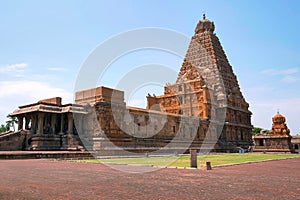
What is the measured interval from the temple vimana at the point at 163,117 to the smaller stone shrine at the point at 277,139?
18.2 feet

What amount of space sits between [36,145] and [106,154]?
25.6ft

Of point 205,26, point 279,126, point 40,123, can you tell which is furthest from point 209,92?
point 40,123

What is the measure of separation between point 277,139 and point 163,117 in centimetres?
2385

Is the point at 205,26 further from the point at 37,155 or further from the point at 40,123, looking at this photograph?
the point at 37,155

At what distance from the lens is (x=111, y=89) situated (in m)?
36.3

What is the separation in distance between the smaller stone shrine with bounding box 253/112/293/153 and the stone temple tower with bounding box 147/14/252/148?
5.71 m

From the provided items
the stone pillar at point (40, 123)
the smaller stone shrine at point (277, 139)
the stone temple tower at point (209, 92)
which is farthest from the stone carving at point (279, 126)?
the stone pillar at point (40, 123)

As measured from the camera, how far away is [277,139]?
52438 mm

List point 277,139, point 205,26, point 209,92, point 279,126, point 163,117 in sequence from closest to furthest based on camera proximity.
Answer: point 163,117 → point 277,139 → point 279,126 → point 209,92 → point 205,26

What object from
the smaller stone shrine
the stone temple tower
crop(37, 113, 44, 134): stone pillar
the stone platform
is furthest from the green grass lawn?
the smaller stone shrine

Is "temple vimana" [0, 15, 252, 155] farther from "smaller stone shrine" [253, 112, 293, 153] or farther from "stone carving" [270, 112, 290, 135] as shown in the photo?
"stone carving" [270, 112, 290, 135]

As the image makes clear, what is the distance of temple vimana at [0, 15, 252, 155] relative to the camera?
33188 mm

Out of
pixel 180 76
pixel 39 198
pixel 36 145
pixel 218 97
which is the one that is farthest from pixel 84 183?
pixel 180 76

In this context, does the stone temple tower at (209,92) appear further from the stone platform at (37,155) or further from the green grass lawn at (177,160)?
the stone platform at (37,155)
